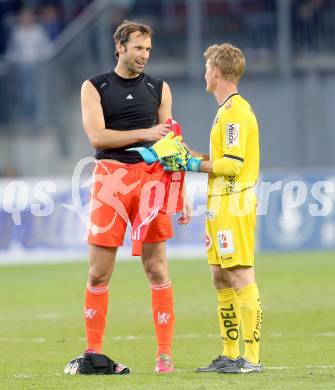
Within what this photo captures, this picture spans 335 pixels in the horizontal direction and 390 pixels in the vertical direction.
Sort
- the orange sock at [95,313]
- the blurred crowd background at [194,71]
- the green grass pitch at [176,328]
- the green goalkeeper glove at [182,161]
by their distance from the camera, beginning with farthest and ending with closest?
the blurred crowd background at [194,71] < the orange sock at [95,313] < the green goalkeeper glove at [182,161] < the green grass pitch at [176,328]

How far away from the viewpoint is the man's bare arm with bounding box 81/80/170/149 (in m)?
8.02

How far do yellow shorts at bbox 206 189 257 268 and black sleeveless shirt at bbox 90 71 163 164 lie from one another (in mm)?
734

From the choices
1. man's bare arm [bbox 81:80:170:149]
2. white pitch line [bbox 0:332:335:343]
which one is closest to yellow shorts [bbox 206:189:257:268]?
man's bare arm [bbox 81:80:170:149]

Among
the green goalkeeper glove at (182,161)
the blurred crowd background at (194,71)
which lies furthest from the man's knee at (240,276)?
the blurred crowd background at (194,71)

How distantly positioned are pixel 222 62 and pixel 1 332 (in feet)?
14.5

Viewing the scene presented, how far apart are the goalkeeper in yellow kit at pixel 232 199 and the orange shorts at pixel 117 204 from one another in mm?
303

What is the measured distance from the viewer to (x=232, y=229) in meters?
7.82

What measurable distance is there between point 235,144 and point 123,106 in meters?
0.92

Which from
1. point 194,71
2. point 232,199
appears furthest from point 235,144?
point 194,71

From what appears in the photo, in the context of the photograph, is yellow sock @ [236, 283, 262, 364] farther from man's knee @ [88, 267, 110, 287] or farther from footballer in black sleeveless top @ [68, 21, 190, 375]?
man's knee @ [88, 267, 110, 287]

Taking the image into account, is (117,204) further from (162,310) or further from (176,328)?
(176,328)

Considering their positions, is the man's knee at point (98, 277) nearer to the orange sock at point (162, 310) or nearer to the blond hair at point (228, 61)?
the orange sock at point (162, 310)

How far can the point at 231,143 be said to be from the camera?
7.73 meters

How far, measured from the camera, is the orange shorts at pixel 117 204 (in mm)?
8062
